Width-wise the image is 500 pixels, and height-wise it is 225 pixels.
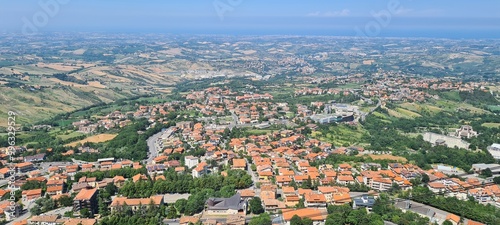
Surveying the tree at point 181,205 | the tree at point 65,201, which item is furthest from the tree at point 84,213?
the tree at point 181,205

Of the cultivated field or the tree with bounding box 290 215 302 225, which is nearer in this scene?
the tree with bounding box 290 215 302 225

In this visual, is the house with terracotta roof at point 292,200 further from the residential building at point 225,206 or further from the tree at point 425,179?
the tree at point 425,179

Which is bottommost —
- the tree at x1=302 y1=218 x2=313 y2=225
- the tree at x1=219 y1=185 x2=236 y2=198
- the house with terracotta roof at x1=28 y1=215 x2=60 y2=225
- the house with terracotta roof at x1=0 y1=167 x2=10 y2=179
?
the house with terracotta roof at x1=0 y1=167 x2=10 y2=179

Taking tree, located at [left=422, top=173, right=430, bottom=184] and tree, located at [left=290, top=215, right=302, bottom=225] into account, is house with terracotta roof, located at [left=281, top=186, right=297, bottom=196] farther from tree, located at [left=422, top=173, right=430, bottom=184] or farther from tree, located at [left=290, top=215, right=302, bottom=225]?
tree, located at [left=422, top=173, right=430, bottom=184]

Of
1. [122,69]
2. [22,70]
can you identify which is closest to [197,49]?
[122,69]

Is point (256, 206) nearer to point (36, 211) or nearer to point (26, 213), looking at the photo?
point (36, 211)

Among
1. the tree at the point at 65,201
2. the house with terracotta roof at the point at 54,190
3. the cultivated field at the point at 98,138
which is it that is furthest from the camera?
the cultivated field at the point at 98,138

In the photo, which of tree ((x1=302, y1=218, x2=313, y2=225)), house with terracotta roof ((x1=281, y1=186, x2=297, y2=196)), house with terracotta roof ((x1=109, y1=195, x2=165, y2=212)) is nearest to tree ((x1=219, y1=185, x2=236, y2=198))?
house with terracotta roof ((x1=281, y1=186, x2=297, y2=196))

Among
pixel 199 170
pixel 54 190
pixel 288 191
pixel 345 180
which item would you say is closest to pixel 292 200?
pixel 288 191
